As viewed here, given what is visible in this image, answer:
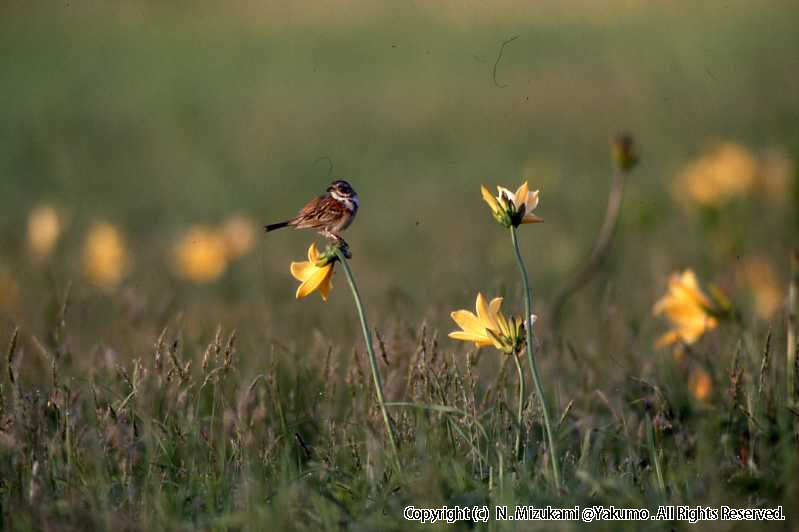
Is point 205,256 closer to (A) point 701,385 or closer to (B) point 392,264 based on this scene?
(B) point 392,264

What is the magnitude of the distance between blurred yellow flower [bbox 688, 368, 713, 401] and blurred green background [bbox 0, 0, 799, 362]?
37 cm

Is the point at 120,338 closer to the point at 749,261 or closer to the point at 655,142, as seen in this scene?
the point at 749,261

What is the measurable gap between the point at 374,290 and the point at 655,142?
14.1 ft

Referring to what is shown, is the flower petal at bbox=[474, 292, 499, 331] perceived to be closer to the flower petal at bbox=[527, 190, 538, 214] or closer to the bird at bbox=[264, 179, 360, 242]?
the flower petal at bbox=[527, 190, 538, 214]

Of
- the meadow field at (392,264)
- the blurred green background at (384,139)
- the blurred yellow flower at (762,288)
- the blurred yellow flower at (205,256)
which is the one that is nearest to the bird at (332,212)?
the meadow field at (392,264)

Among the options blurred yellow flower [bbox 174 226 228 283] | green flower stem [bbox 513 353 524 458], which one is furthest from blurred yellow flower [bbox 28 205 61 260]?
green flower stem [bbox 513 353 524 458]

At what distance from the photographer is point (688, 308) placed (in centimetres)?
299

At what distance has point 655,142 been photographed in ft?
29.2

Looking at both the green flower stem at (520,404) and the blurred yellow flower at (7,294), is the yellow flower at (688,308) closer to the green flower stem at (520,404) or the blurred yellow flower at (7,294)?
the green flower stem at (520,404)

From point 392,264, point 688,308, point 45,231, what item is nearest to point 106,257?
point 45,231

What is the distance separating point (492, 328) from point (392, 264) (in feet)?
13.0

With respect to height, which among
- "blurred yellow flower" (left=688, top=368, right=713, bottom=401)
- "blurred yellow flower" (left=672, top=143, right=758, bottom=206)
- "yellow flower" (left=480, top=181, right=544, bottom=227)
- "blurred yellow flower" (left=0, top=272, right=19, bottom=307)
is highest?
"yellow flower" (left=480, top=181, right=544, bottom=227)

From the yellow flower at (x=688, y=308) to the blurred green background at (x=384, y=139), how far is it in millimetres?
316

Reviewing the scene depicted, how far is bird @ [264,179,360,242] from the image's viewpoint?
2285 millimetres
